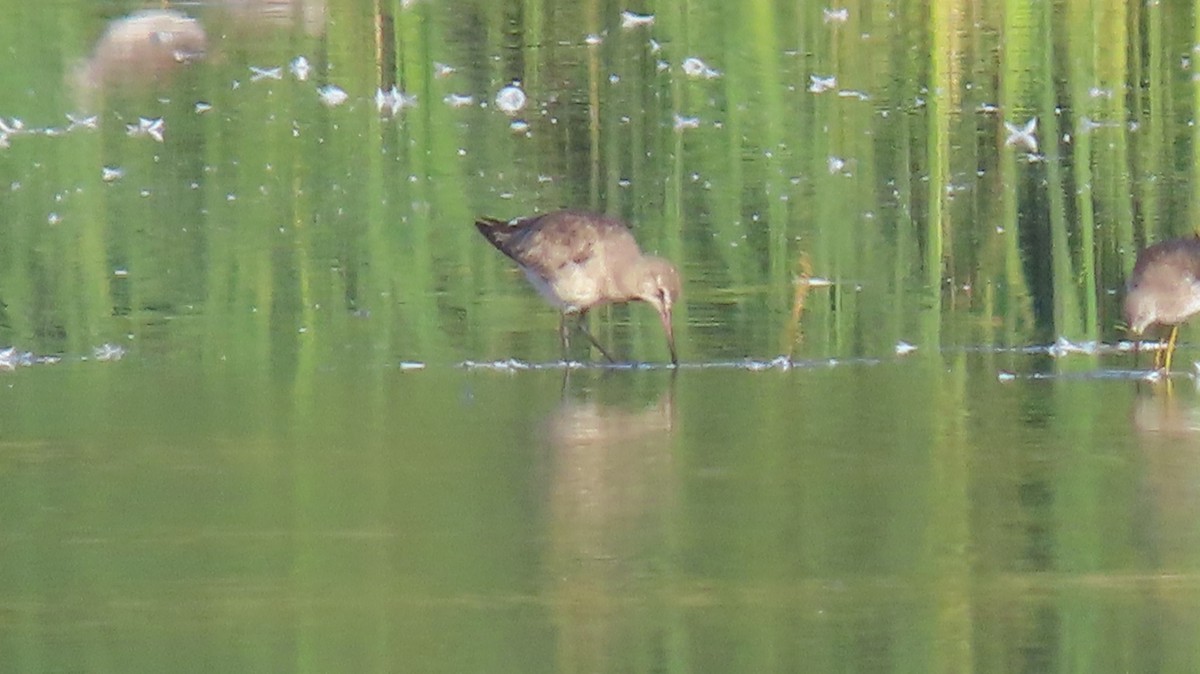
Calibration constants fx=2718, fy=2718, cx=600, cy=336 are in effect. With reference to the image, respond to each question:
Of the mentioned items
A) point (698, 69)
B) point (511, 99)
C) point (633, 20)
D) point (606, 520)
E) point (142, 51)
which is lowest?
point (606, 520)

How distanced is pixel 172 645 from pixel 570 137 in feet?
28.5

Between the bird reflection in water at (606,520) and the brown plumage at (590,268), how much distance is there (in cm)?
117

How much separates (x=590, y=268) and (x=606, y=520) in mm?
3194

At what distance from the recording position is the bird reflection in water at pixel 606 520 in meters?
5.77

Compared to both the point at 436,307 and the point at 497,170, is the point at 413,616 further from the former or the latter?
the point at 497,170

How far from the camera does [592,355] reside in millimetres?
9750

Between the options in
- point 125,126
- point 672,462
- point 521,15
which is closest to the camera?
point 672,462

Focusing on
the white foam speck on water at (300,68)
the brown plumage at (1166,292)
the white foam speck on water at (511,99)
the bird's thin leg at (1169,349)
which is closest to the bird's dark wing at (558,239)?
the brown plumage at (1166,292)

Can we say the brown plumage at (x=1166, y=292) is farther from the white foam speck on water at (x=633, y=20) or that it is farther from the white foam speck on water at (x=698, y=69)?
the white foam speck on water at (x=633, y=20)

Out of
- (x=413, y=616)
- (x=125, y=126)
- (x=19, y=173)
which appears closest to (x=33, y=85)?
(x=125, y=126)

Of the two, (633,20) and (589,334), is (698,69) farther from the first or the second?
(589,334)

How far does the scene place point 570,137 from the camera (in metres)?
14.1

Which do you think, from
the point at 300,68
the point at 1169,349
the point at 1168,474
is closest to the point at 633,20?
the point at 300,68

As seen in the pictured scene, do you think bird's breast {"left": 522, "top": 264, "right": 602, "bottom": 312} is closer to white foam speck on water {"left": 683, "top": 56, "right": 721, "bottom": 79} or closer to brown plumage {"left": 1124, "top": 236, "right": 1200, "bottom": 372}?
brown plumage {"left": 1124, "top": 236, "right": 1200, "bottom": 372}
